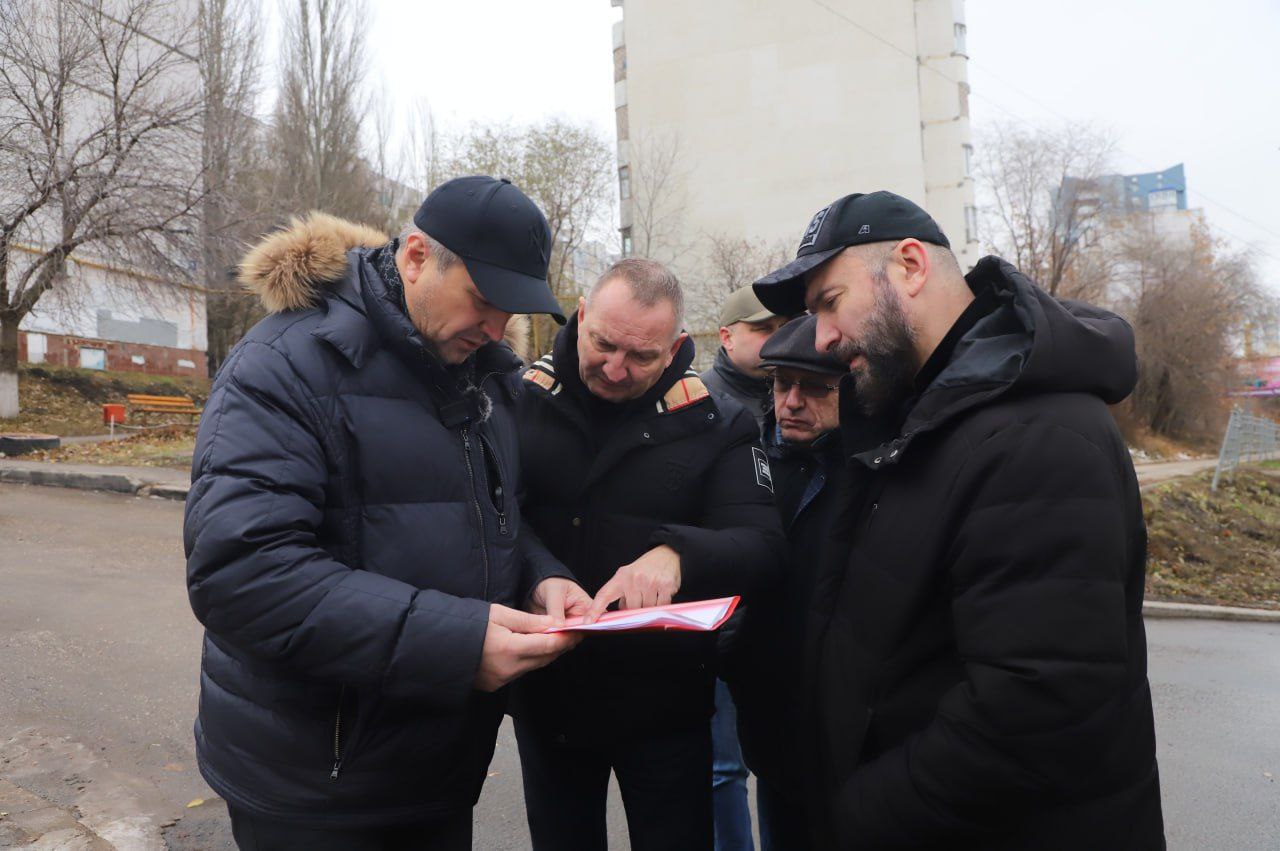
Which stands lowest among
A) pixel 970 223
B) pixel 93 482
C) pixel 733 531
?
pixel 93 482

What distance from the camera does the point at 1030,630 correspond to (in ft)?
4.80

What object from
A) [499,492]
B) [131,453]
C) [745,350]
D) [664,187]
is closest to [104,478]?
[131,453]

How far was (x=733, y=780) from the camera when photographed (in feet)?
10.7

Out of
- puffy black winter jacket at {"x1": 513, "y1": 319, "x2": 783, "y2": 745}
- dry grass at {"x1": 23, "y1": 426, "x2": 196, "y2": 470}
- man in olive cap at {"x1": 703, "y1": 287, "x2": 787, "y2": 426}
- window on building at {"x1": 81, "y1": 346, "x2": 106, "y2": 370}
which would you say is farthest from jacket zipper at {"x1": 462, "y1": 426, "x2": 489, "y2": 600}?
window on building at {"x1": 81, "y1": 346, "x2": 106, "y2": 370}

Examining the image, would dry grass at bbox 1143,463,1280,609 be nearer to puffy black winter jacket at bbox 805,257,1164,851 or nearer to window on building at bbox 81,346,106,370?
puffy black winter jacket at bbox 805,257,1164,851

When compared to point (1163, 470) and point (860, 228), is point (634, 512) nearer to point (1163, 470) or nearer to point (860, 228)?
point (860, 228)

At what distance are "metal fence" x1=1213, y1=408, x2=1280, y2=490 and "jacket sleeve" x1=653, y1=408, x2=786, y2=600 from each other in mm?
17145

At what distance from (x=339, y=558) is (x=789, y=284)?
3.88ft

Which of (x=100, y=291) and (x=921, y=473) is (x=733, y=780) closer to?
(x=921, y=473)

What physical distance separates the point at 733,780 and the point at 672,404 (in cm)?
163

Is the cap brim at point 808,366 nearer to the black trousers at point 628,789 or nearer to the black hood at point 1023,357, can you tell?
the black hood at point 1023,357

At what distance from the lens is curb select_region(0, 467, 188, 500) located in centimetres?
1166

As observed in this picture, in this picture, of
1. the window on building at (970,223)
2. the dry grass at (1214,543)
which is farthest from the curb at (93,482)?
the window on building at (970,223)

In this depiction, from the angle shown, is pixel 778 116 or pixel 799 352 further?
pixel 778 116
